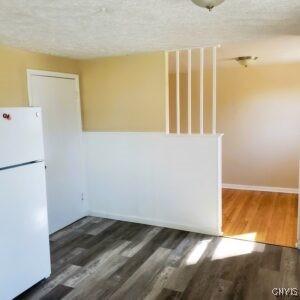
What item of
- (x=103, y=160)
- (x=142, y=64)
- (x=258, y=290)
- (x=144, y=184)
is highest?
(x=142, y=64)

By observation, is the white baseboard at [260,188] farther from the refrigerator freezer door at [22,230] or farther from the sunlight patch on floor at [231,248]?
the refrigerator freezer door at [22,230]

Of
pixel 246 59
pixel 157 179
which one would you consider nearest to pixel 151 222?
pixel 157 179

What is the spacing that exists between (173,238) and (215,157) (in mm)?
1106

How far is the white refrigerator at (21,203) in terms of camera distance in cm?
238

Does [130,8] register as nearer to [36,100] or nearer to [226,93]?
[36,100]

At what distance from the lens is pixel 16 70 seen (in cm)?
341

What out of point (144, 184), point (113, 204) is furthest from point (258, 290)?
point (113, 204)

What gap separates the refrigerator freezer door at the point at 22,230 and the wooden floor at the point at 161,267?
0.64ft

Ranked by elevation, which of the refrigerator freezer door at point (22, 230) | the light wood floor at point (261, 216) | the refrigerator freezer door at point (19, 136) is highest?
the refrigerator freezer door at point (19, 136)

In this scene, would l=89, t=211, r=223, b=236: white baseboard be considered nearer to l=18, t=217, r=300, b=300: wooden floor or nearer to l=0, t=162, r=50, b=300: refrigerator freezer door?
l=18, t=217, r=300, b=300: wooden floor

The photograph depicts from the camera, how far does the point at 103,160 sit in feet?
14.2

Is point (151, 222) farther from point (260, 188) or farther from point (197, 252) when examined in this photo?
point (260, 188)

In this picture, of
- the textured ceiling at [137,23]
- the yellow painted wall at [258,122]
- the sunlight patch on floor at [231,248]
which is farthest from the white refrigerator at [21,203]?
the yellow painted wall at [258,122]

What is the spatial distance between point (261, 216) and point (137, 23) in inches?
126
